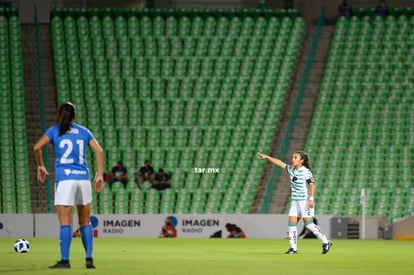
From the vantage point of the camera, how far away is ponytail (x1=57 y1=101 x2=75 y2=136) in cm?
1155

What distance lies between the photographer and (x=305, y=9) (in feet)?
125

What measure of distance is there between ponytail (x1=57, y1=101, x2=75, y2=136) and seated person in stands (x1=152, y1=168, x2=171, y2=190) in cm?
1896

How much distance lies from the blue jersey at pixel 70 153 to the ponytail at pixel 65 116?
0.07 metres

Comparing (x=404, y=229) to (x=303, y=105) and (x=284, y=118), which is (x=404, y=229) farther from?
(x=303, y=105)

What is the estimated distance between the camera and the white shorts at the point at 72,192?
11.5m

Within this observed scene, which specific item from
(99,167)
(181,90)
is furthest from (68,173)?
(181,90)

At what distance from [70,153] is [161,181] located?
62.4 ft

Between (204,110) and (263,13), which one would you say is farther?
(263,13)

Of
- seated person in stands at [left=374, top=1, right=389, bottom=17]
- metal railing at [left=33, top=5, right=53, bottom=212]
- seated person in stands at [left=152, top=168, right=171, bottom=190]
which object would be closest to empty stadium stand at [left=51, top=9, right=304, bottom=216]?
seated person in stands at [left=152, top=168, right=171, bottom=190]

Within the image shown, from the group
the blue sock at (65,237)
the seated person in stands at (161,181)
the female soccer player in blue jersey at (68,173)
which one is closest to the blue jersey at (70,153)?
the female soccer player in blue jersey at (68,173)

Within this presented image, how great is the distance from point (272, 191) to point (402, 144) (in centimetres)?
527

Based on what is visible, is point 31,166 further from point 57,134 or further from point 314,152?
point 57,134

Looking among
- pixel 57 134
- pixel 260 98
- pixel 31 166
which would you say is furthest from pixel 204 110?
pixel 57 134

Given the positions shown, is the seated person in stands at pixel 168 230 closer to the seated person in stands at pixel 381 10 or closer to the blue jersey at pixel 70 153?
the seated person in stands at pixel 381 10
